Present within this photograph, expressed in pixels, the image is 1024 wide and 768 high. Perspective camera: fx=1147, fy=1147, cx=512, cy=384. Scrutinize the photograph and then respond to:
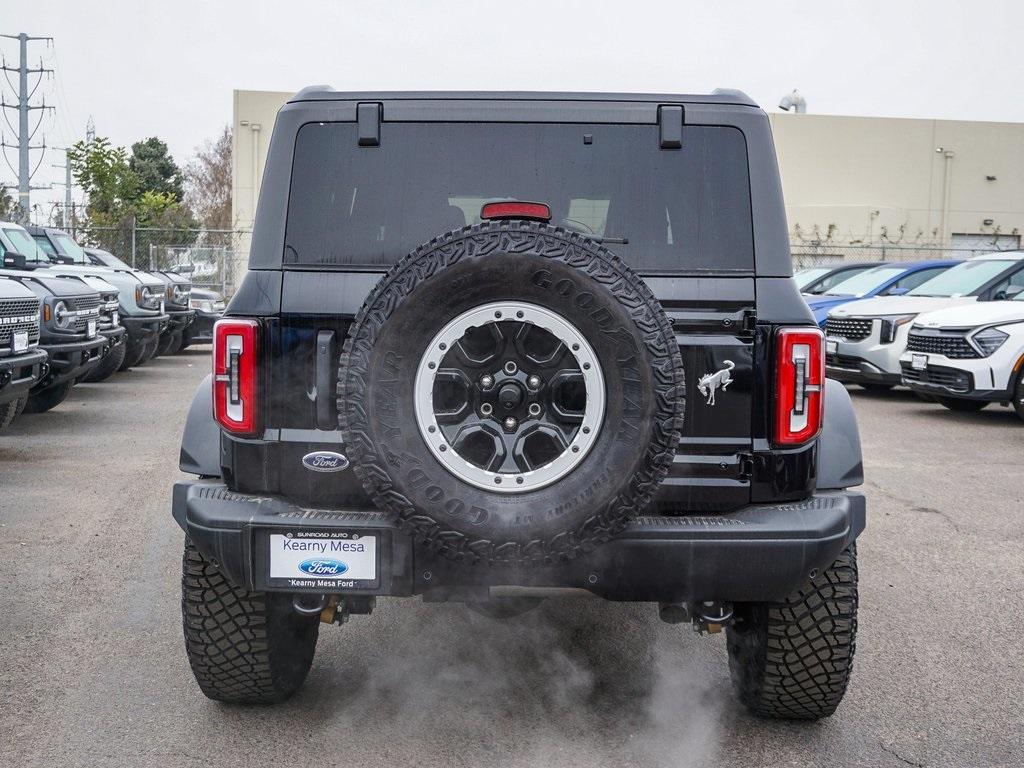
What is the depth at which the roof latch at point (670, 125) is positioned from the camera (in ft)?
11.6

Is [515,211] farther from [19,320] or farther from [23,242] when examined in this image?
[23,242]

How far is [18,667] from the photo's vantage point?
4227 millimetres

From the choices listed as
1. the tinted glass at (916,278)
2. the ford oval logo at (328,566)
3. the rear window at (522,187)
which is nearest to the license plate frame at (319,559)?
the ford oval logo at (328,566)

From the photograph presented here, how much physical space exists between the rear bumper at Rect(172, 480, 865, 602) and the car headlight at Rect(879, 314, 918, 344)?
1060cm

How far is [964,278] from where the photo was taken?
44.7 ft

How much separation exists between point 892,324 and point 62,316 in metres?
8.99

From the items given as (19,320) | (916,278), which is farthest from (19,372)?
(916,278)

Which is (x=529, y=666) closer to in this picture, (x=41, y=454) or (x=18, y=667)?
(x=18, y=667)

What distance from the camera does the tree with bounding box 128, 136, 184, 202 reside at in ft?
200

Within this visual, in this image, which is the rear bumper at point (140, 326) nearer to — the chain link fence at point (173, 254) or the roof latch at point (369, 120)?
the roof latch at point (369, 120)

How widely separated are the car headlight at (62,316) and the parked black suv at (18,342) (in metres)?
1.33

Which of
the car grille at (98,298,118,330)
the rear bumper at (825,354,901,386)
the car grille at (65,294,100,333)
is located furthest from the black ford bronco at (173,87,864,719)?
the rear bumper at (825,354,901,386)

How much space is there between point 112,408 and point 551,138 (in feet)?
31.1

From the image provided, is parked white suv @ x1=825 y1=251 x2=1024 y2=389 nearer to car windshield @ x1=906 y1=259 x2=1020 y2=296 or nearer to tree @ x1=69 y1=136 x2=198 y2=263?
car windshield @ x1=906 y1=259 x2=1020 y2=296
